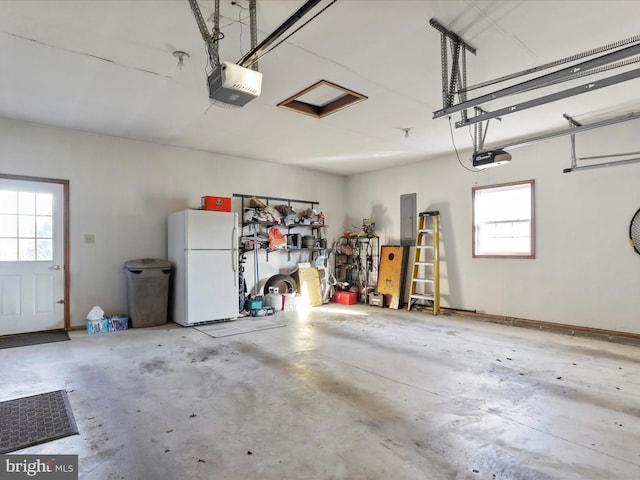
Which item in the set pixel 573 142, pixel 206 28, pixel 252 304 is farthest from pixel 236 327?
pixel 573 142

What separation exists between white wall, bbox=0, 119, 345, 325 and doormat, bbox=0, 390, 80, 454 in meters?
2.78

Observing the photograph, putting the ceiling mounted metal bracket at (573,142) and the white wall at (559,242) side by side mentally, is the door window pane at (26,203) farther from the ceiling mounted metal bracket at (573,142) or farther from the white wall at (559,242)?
the ceiling mounted metal bracket at (573,142)

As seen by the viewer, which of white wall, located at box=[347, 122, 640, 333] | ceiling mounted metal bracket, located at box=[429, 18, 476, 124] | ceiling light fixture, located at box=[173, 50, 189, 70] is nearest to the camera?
ceiling mounted metal bracket, located at box=[429, 18, 476, 124]

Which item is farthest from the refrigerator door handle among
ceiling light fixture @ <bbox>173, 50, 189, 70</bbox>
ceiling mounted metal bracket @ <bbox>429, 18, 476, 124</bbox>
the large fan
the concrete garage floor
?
the large fan

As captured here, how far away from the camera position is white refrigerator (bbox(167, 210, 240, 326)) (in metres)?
5.39

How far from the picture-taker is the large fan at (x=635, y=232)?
455 cm

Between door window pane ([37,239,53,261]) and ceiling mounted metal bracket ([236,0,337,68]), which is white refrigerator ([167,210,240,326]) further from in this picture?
ceiling mounted metal bracket ([236,0,337,68])

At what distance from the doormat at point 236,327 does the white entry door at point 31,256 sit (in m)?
2.08

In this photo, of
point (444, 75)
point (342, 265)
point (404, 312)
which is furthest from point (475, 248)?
point (444, 75)

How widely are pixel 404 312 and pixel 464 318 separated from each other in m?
1.04

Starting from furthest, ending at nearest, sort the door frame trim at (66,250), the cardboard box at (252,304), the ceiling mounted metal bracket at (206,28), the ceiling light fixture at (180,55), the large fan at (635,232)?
the cardboard box at (252,304) < the door frame trim at (66,250) < the large fan at (635,232) < the ceiling light fixture at (180,55) < the ceiling mounted metal bracket at (206,28)

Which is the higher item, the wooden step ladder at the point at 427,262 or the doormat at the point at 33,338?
the wooden step ladder at the point at 427,262

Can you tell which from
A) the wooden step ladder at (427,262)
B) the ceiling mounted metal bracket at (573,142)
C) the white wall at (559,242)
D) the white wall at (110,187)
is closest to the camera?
the white wall at (559,242)

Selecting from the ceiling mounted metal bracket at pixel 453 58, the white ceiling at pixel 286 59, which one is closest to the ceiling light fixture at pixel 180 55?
the white ceiling at pixel 286 59
